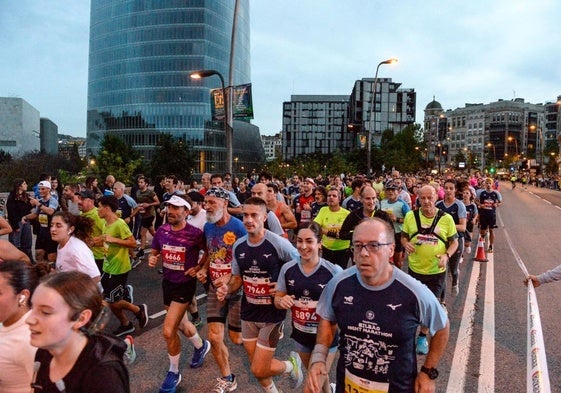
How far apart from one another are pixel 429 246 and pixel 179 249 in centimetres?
324

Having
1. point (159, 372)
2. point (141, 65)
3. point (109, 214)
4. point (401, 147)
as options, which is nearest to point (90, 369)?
point (159, 372)

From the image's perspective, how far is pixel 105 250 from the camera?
6.25 meters

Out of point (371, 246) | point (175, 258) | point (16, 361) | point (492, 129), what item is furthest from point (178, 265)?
point (492, 129)

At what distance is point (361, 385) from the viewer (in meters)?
2.66

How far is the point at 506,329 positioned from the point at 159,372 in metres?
4.73

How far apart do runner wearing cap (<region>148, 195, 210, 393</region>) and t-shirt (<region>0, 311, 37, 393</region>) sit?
80.7 inches

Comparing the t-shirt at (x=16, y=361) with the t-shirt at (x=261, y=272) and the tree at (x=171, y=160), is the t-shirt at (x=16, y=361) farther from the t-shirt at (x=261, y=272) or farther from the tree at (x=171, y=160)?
the tree at (x=171, y=160)

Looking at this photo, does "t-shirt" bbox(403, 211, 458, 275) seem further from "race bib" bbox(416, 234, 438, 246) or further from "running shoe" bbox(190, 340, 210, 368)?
"running shoe" bbox(190, 340, 210, 368)

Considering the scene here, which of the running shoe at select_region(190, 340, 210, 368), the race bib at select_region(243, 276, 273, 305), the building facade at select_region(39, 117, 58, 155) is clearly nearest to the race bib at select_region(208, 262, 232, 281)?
the race bib at select_region(243, 276, 273, 305)

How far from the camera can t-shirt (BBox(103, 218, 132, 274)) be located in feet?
19.6

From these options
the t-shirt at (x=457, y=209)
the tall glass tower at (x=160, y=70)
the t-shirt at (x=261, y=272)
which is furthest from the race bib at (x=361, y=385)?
the tall glass tower at (x=160, y=70)

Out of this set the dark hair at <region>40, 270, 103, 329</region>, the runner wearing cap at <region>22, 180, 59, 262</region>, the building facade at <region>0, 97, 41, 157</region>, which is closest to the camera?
the dark hair at <region>40, 270, 103, 329</region>

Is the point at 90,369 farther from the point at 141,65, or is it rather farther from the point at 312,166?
the point at 141,65

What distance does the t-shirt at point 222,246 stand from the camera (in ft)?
15.9
